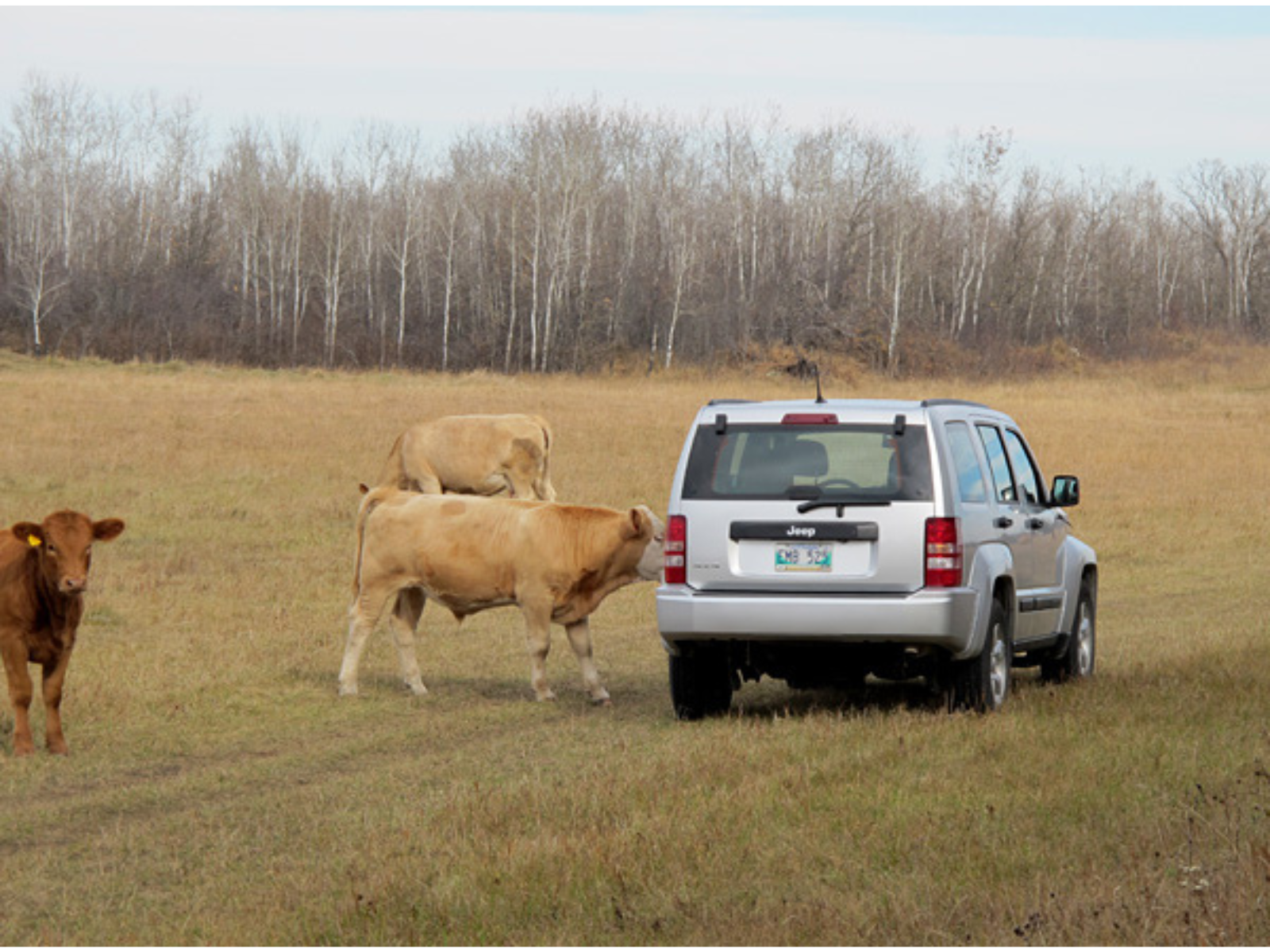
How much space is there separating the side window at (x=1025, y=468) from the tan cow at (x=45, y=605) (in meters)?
5.98

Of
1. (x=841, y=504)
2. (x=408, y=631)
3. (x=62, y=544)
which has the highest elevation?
(x=841, y=504)

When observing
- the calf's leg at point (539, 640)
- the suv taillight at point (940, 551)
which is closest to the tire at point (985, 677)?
the suv taillight at point (940, 551)

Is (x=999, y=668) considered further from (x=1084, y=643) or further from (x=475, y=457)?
(x=475, y=457)

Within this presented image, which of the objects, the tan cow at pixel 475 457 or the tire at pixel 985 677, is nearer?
the tire at pixel 985 677

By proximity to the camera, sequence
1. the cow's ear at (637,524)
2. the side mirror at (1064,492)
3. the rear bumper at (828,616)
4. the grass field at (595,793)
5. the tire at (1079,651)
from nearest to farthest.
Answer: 1. the grass field at (595,793)
2. the rear bumper at (828,616)
3. the side mirror at (1064,492)
4. the cow's ear at (637,524)
5. the tire at (1079,651)

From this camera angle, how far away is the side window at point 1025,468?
1183 centimetres

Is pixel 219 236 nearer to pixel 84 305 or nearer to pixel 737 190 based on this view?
pixel 84 305

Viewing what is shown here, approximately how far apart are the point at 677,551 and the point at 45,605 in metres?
3.74

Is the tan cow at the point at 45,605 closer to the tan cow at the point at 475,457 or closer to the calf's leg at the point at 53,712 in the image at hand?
the calf's leg at the point at 53,712

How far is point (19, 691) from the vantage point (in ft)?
32.3

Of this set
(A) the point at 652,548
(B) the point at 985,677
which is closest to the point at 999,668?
(B) the point at 985,677

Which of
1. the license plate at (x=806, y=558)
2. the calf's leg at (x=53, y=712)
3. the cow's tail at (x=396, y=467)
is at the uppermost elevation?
the license plate at (x=806, y=558)

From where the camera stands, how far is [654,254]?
259 feet

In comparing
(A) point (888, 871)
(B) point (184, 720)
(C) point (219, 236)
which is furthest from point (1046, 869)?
(C) point (219, 236)
